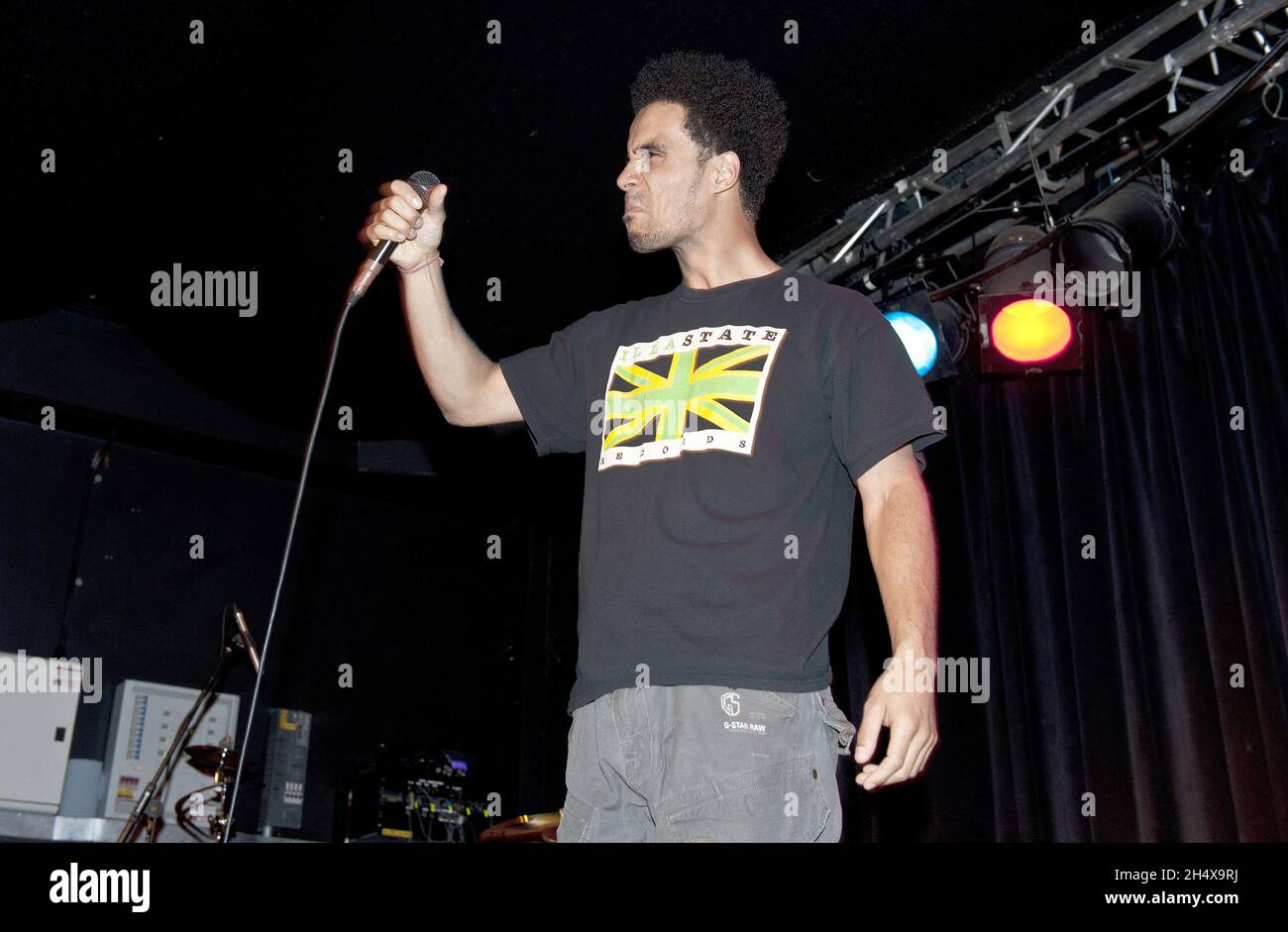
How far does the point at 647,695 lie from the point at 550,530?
205 inches

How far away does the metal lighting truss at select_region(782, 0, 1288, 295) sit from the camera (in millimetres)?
3879

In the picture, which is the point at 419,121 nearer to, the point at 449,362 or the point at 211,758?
the point at 449,362

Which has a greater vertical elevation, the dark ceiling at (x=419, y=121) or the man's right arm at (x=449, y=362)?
the dark ceiling at (x=419, y=121)

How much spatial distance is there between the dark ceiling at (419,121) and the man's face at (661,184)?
167 cm

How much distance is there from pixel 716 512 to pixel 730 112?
123cm

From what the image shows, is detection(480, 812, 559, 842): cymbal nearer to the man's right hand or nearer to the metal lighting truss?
the man's right hand

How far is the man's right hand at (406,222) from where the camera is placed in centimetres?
200

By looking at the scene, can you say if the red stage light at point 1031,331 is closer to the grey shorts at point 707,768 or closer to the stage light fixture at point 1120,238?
the stage light fixture at point 1120,238

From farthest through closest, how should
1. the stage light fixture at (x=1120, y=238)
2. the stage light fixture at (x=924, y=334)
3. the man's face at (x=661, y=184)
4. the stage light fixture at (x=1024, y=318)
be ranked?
1. the stage light fixture at (x=924, y=334)
2. the stage light fixture at (x=1024, y=318)
3. the stage light fixture at (x=1120, y=238)
4. the man's face at (x=661, y=184)

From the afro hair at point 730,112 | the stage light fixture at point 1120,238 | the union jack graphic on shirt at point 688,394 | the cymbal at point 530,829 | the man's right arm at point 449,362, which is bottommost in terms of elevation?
the cymbal at point 530,829

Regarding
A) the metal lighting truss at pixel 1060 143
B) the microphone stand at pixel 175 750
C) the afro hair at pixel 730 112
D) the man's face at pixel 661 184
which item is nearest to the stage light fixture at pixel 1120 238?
the metal lighting truss at pixel 1060 143

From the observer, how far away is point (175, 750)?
545 centimetres

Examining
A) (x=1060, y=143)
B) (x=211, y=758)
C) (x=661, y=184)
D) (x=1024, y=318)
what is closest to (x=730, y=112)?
(x=661, y=184)

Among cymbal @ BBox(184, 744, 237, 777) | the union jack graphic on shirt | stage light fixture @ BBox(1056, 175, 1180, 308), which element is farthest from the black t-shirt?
cymbal @ BBox(184, 744, 237, 777)
